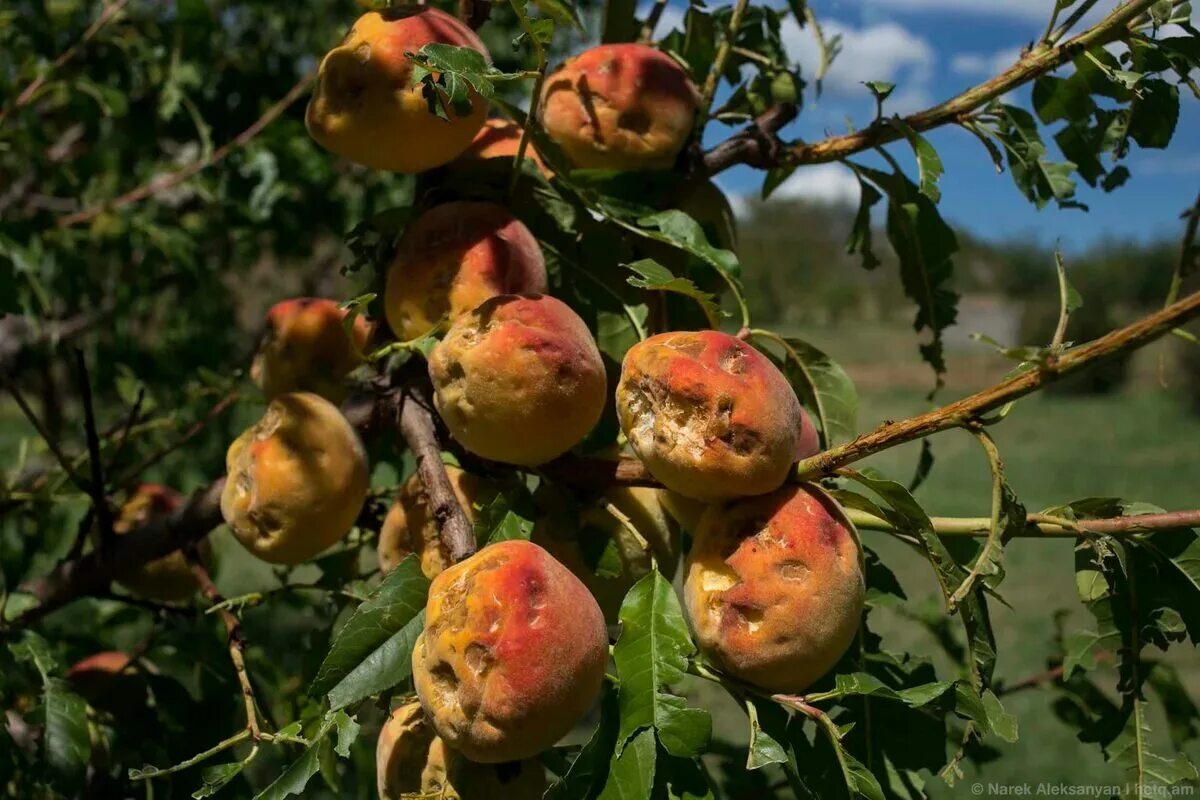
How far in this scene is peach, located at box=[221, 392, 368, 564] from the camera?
928mm

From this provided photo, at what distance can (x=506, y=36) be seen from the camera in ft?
12.1

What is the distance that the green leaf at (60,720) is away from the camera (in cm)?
107

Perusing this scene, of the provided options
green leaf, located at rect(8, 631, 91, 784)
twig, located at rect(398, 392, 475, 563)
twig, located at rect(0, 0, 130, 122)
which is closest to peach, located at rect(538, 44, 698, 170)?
twig, located at rect(398, 392, 475, 563)

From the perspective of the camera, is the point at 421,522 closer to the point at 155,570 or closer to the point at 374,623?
the point at 374,623

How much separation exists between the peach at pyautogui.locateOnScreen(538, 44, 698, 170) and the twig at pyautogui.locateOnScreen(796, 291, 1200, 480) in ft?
1.29

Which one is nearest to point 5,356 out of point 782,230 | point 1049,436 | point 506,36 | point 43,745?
point 43,745

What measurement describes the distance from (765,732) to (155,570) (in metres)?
0.84

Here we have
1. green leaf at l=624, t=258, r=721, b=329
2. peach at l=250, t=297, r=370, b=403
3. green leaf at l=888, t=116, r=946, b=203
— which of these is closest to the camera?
green leaf at l=624, t=258, r=721, b=329

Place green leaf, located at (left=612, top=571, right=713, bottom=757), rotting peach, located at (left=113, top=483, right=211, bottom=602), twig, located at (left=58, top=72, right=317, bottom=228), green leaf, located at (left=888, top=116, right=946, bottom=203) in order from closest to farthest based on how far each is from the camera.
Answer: green leaf, located at (left=612, top=571, right=713, bottom=757) < green leaf, located at (left=888, top=116, right=946, bottom=203) < rotting peach, located at (left=113, top=483, right=211, bottom=602) < twig, located at (left=58, top=72, right=317, bottom=228)

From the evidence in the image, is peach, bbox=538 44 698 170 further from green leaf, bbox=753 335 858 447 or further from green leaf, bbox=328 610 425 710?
green leaf, bbox=328 610 425 710

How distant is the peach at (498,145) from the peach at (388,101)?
72mm

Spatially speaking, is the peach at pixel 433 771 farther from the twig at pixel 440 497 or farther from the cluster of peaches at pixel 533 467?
the twig at pixel 440 497

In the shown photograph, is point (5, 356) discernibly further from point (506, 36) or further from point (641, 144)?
point (506, 36)

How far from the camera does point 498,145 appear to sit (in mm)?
1059
